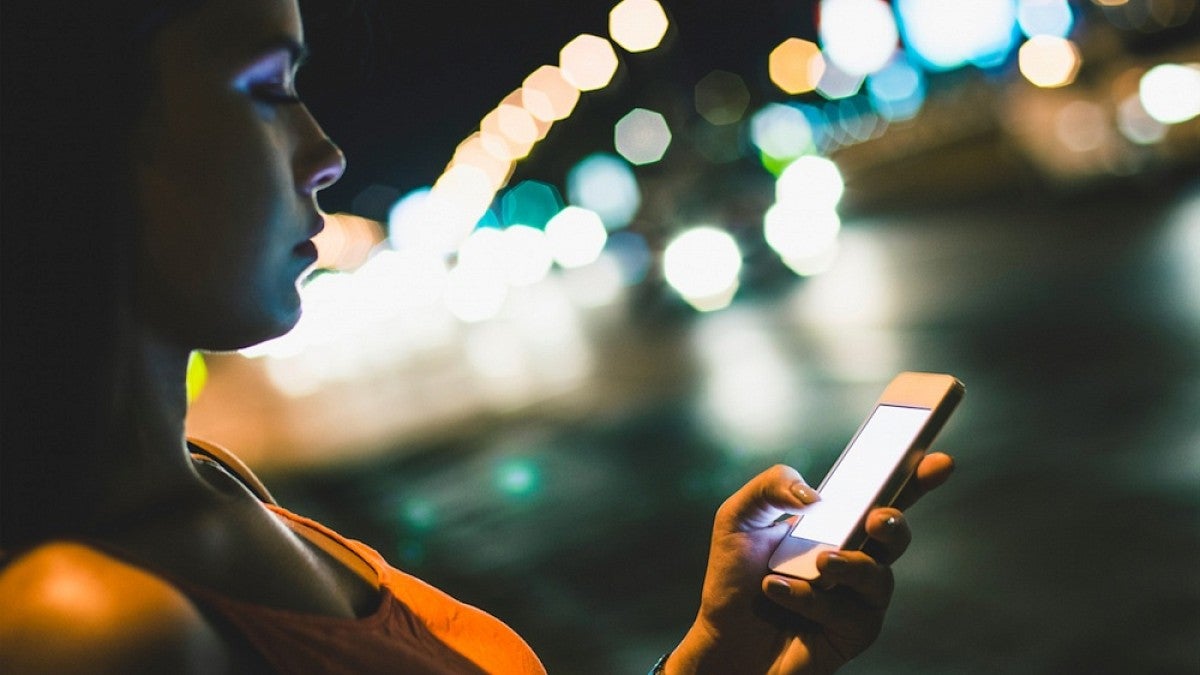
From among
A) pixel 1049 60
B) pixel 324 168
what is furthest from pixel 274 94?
pixel 1049 60

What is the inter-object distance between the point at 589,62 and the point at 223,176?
50.9 metres

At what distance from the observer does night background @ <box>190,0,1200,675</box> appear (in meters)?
4.84

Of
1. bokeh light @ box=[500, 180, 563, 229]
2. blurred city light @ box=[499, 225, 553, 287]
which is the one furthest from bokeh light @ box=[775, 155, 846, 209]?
bokeh light @ box=[500, 180, 563, 229]

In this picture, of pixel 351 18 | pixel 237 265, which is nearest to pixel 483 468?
pixel 351 18

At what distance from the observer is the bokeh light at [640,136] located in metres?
58.7

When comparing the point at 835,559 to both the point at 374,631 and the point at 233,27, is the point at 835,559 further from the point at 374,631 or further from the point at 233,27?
the point at 233,27

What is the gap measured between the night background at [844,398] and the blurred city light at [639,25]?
11.7m

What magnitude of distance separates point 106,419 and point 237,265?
0.79 ft

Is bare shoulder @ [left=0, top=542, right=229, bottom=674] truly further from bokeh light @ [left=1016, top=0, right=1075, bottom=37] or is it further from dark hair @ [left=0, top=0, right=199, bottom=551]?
bokeh light @ [left=1016, top=0, right=1075, bottom=37]

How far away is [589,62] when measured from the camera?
50844 mm

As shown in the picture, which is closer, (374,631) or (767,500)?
(374,631)

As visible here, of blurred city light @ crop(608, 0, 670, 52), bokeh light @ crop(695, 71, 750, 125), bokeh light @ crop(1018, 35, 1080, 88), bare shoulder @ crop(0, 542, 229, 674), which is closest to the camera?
bare shoulder @ crop(0, 542, 229, 674)

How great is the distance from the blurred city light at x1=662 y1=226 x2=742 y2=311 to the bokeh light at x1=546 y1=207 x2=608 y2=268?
40.8ft

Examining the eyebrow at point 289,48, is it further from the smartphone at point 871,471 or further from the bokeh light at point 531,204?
the bokeh light at point 531,204
